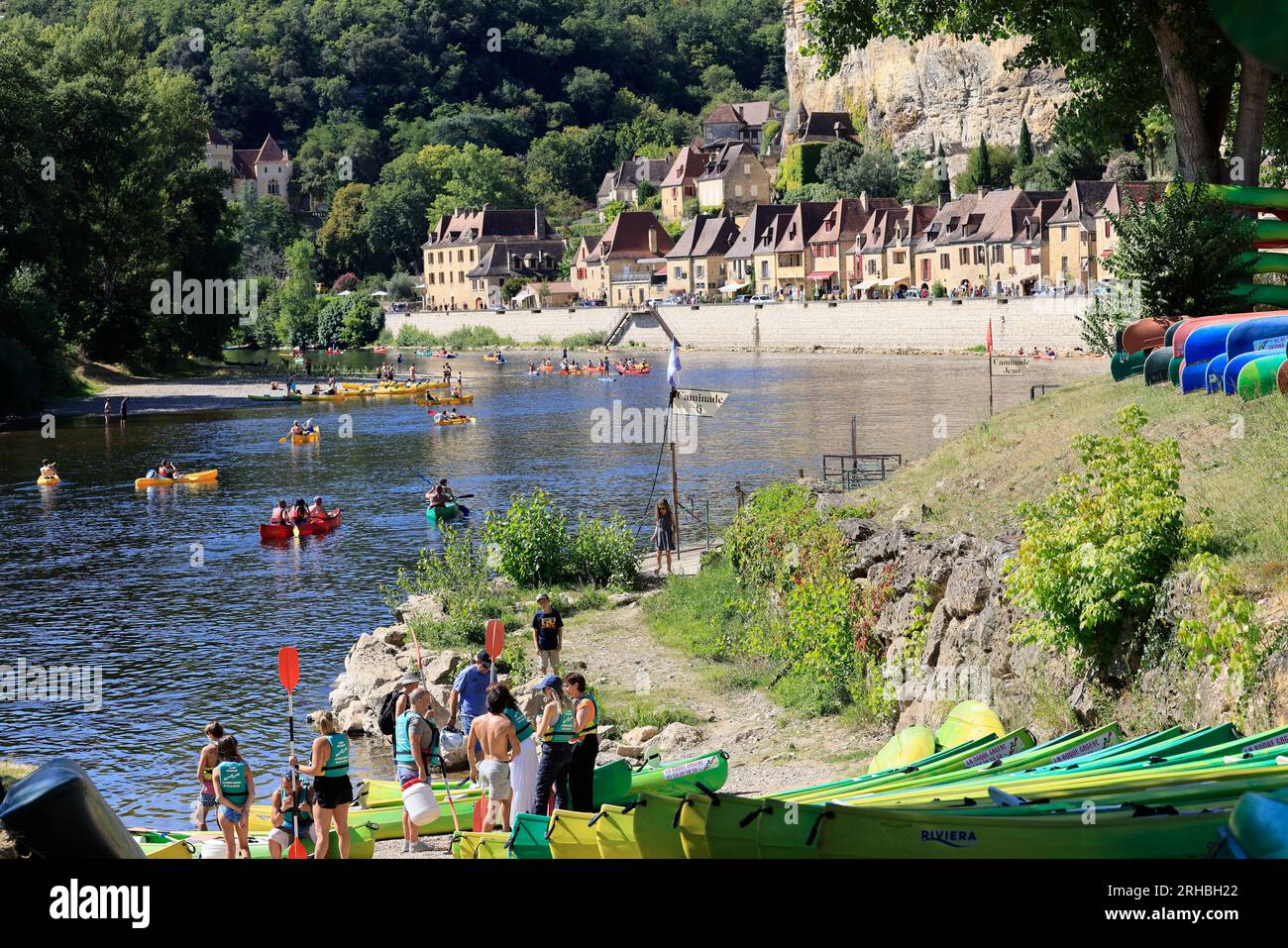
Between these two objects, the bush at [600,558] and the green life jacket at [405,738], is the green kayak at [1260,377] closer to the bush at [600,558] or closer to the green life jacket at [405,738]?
the green life jacket at [405,738]

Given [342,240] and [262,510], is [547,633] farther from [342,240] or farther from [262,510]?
[342,240]

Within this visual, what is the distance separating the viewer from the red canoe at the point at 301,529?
35.2m

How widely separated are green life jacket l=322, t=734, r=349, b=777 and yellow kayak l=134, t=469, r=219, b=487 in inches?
1350

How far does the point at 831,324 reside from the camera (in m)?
98.2

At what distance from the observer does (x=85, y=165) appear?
72000mm

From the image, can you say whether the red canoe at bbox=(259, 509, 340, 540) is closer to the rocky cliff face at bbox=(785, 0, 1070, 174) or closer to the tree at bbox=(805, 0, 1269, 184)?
the tree at bbox=(805, 0, 1269, 184)

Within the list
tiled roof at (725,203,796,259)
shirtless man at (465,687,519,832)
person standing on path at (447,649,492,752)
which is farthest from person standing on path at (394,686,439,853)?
tiled roof at (725,203,796,259)

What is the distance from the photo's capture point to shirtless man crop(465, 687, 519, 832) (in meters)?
12.6

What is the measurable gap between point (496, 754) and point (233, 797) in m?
2.23

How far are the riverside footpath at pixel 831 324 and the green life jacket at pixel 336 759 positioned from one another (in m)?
54.1

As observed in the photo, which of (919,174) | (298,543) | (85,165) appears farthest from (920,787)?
(919,174)

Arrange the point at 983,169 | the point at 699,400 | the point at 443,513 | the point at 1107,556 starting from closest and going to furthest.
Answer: the point at 1107,556 < the point at 699,400 < the point at 443,513 < the point at 983,169

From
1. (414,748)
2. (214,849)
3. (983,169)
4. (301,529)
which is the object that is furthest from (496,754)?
(983,169)
